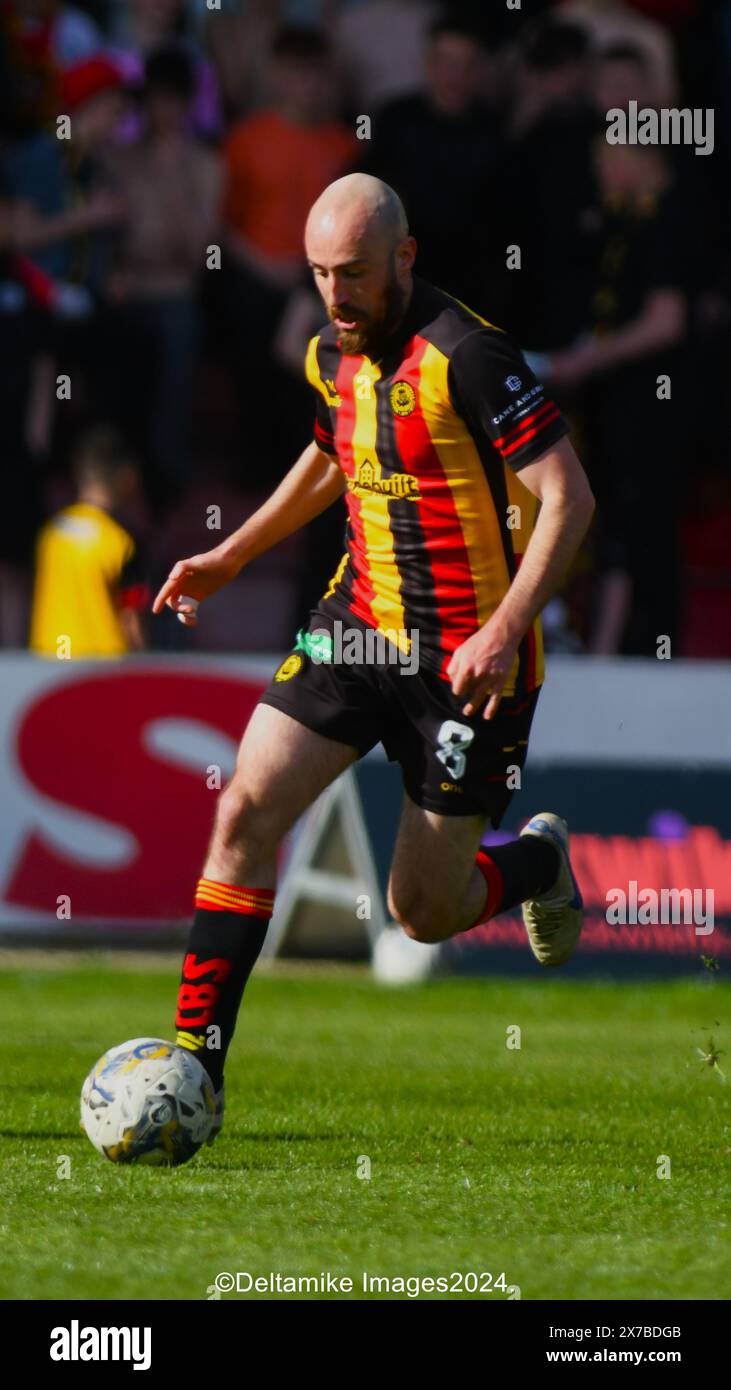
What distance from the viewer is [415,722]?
20.3ft

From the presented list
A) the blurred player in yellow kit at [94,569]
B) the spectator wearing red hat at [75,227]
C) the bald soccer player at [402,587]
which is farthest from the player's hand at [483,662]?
the spectator wearing red hat at [75,227]

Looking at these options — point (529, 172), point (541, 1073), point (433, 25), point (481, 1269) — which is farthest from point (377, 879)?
point (481, 1269)

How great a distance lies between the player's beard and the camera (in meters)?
5.82

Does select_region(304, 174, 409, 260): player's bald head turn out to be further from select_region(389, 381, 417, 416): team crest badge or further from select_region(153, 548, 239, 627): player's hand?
select_region(153, 548, 239, 627): player's hand

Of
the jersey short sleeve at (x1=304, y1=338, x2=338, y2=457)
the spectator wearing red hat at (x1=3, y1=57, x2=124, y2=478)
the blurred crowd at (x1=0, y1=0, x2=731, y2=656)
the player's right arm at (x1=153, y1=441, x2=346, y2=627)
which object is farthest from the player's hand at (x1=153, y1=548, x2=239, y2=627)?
the spectator wearing red hat at (x1=3, y1=57, x2=124, y2=478)

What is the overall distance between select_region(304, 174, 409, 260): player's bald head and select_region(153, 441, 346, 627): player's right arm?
0.87m

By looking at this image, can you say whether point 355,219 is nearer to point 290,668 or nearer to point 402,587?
point 402,587

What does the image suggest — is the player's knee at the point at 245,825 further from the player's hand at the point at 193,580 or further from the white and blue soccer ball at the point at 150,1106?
the player's hand at the point at 193,580

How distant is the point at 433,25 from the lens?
13.1 m

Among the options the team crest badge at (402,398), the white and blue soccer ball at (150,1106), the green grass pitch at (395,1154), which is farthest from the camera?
the team crest badge at (402,398)

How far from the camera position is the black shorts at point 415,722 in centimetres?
600
